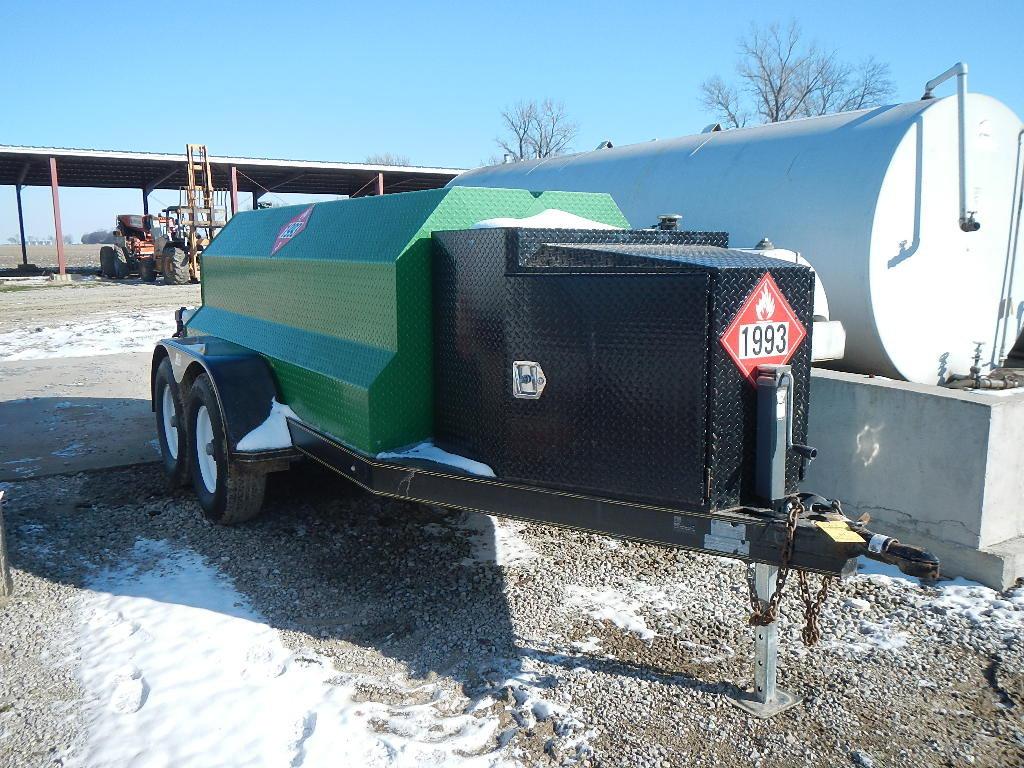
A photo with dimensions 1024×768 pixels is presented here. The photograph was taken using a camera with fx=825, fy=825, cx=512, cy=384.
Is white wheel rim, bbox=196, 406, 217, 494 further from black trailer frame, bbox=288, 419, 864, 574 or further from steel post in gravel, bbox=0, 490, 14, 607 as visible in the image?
black trailer frame, bbox=288, 419, 864, 574

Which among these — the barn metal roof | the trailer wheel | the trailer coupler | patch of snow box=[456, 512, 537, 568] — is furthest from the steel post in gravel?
the barn metal roof

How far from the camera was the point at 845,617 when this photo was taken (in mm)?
3859

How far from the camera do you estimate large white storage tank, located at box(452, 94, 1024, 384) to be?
5.00 m

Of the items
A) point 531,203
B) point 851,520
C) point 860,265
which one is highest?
point 531,203

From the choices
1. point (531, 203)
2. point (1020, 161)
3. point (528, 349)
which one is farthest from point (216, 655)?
point (1020, 161)

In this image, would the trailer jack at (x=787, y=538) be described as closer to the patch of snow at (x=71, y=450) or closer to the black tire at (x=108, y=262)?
the patch of snow at (x=71, y=450)

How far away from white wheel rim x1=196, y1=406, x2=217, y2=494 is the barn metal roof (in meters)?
25.0

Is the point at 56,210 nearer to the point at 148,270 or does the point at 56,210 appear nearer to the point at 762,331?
the point at 148,270

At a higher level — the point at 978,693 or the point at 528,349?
the point at 528,349

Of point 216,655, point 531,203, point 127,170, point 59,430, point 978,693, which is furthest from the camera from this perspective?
point 127,170

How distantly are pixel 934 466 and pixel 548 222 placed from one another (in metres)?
2.48

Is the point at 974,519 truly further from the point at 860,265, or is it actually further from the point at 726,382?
the point at 726,382

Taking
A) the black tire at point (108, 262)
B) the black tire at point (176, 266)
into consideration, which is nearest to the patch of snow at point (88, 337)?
the black tire at point (176, 266)

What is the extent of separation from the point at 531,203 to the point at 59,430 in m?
5.77
